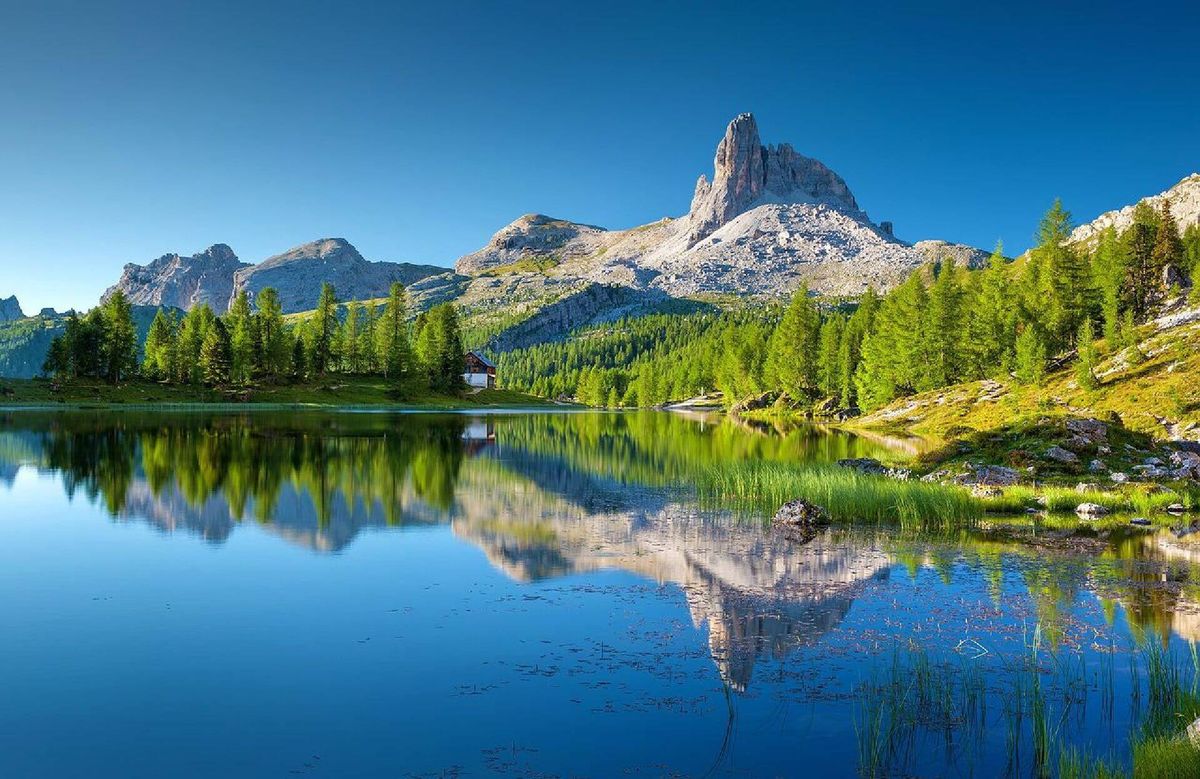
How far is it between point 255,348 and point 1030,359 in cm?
12027

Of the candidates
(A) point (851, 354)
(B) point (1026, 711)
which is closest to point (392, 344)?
(A) point (851, 354)

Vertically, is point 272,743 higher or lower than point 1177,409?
lower

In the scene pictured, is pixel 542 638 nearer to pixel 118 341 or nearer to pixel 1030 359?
pixel 1030 359

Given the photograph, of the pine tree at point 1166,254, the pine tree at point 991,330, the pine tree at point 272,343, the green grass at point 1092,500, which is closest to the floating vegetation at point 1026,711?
the green grass at point 1092,500

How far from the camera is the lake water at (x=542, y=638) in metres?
11.6

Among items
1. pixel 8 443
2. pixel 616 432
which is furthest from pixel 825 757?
pixel 616 432

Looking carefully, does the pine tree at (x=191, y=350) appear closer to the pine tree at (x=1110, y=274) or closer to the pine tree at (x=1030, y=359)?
the pine tree at (x=1030, y=359)

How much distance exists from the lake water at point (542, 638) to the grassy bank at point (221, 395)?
310 feet

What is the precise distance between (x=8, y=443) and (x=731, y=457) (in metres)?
55.5

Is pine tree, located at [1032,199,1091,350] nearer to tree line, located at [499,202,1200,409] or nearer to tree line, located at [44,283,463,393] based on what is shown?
tree line, located at [499,202,1200,409]

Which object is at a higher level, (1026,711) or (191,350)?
(191,350)

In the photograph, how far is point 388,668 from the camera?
14.9m

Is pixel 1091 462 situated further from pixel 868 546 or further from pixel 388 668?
pixel 388 668

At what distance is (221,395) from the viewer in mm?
126688
